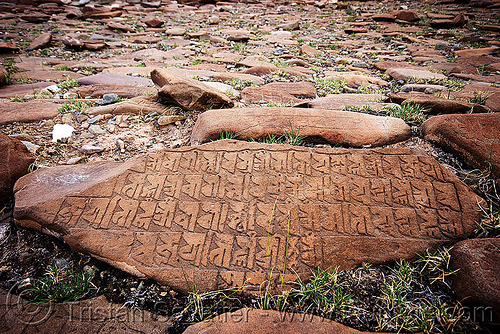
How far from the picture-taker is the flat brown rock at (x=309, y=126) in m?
2.27

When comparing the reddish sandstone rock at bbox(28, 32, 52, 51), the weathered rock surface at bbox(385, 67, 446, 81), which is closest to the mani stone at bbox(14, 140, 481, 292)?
the weathered rock surface at bbox(385, 67, 446, 81)

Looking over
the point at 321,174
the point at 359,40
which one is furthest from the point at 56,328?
the point at 359,40

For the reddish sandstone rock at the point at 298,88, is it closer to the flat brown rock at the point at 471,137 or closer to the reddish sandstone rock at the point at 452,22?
the flat brown rock at the point at 471,137

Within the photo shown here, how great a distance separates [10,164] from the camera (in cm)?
204

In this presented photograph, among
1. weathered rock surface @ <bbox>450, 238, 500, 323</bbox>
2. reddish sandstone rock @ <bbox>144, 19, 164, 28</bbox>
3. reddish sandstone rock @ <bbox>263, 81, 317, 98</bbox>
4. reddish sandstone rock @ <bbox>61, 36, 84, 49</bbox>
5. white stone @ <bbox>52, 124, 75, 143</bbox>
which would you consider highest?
reddish sandstone rock @ <bbox>144, 19, 164, 28</bbox>

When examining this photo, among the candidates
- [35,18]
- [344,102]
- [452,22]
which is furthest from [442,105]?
[35,18]

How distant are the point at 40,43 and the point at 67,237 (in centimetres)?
599

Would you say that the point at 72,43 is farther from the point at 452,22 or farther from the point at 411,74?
the point at 452,22

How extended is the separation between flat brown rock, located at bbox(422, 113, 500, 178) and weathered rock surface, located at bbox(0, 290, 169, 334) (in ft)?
7.33

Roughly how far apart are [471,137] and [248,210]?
1.69 metres

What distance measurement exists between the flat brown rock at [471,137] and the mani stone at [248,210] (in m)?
0.31

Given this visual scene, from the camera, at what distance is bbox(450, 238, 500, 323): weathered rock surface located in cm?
133

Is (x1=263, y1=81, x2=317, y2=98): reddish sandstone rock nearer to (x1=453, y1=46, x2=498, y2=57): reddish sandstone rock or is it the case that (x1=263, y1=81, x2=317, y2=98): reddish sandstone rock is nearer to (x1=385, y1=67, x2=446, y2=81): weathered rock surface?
(x1=385, y1=67, x2=446, y2=81): weathered rock surface

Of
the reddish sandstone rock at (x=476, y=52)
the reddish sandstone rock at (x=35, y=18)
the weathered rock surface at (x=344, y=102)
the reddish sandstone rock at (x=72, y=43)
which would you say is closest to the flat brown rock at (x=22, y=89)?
the reddish sandstone rock at (x=72, y=43)
